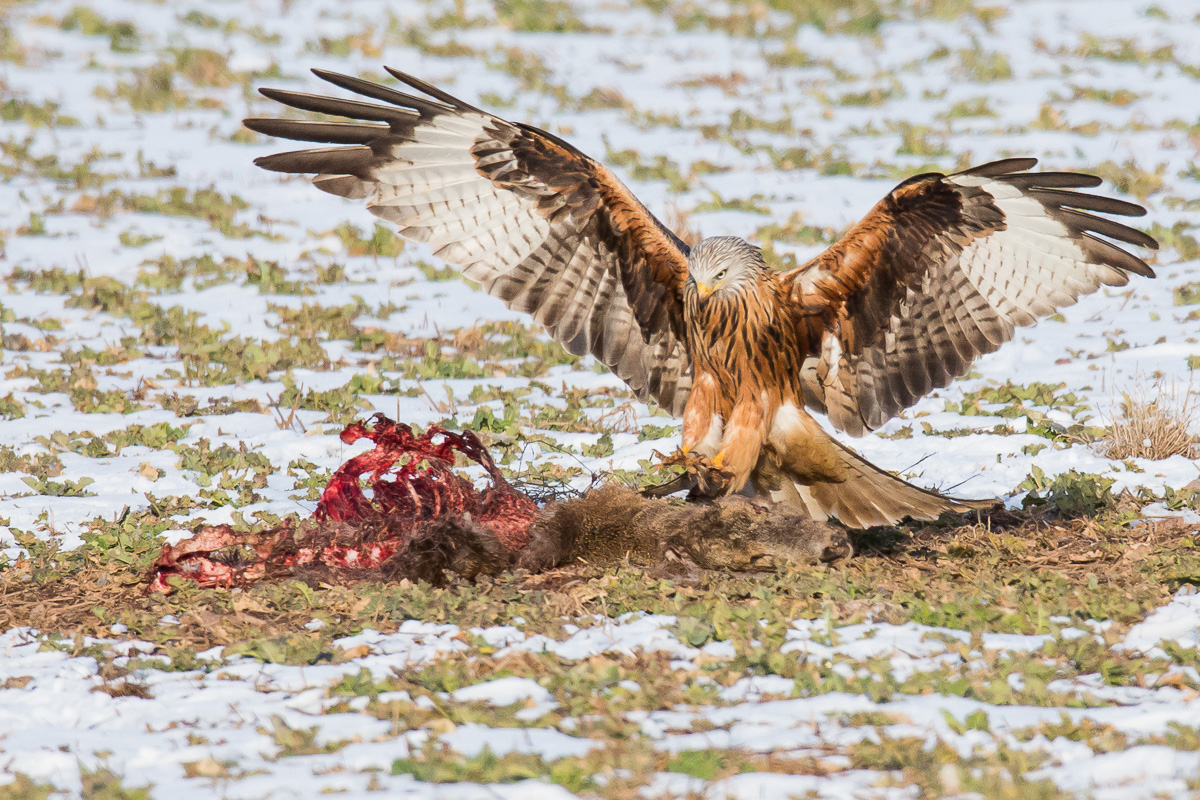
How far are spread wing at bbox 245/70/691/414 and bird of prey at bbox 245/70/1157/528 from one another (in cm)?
1

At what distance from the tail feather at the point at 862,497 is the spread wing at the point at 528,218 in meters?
1.01

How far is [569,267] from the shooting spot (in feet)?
21.3

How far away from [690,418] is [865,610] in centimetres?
172

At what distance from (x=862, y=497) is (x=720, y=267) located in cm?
124

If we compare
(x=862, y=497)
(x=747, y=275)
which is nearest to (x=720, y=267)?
(x=747, y=275)

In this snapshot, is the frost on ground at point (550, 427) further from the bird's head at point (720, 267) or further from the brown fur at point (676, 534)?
the bird's head at point (720, 267)

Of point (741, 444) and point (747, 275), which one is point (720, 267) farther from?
point (741, 444)

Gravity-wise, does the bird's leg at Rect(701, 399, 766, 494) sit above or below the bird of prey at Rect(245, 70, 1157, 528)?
below

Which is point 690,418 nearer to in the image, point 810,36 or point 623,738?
point 623,738

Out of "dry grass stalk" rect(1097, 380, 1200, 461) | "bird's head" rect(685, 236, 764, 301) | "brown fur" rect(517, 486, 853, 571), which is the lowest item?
"brown fur" rect(517, 486, 853, 571)

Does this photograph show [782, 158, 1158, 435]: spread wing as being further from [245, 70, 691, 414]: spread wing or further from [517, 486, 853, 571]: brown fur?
[517, 486, 853, 571]: brown fur

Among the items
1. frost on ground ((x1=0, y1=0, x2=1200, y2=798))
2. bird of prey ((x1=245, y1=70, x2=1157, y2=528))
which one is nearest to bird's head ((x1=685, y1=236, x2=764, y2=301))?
bird of prey ((x1=245, y1=70, x2=1157, y2=528))

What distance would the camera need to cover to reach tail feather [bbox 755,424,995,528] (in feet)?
18.2

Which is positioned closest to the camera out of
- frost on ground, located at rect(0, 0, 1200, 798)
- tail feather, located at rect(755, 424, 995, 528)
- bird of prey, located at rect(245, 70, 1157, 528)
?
frost on ground, located at rect(0, 0, 1200, 798)
